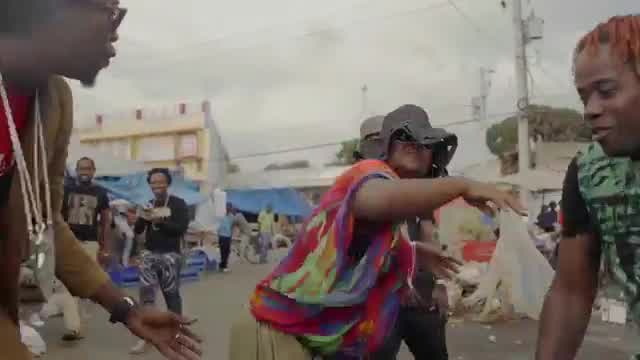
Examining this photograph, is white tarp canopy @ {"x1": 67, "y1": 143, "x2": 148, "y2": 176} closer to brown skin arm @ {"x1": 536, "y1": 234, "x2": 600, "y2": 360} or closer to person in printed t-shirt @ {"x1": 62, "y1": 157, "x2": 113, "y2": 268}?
person in printed t-shirt @ {"x1": 62, "y1": 157, "x2": 113, "y2": 268}

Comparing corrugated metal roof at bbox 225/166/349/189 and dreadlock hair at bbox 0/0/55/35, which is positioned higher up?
dreadlock hair at bbox 0/0/55/35

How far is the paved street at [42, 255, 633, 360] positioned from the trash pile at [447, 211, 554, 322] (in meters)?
0.23

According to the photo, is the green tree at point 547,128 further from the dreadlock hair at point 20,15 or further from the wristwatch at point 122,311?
the dreadlock hair at point 20,15

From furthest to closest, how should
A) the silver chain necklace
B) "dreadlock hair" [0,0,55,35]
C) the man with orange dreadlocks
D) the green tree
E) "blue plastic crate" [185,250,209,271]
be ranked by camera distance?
1. the green tree
2. "blue plastic crate" [185,250,209,271]
3. the man with orange dreadlocks
4. the silver chain necklace
5. "dreadlock hair" [0,0,55,35]

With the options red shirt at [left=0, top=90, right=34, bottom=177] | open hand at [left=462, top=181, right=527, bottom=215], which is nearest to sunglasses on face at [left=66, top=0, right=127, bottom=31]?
red shirt at [left=0, top=90, right=34, bottom=177]

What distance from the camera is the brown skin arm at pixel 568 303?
219cm

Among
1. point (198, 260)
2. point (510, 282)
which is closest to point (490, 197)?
point (510, 282)

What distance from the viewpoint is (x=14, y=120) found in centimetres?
152

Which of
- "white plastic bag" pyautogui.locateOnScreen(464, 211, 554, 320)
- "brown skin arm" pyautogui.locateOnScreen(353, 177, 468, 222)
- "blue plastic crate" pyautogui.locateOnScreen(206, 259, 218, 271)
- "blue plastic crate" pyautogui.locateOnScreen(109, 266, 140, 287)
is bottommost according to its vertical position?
"blue plastic crate" pyautogui.locateOnScreen(206, 259, 218, 271)

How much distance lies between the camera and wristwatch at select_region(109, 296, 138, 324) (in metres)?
2.06

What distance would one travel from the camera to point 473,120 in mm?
33000

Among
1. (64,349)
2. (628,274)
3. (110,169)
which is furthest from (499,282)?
(110,169)

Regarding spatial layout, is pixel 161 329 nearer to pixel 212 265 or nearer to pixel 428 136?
pixel 428 136

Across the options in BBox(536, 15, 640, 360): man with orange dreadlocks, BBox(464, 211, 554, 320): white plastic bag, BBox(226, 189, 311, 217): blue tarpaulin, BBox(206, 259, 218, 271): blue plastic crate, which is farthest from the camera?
BBox(226, 189, 311, 217): blue tarpaulin
